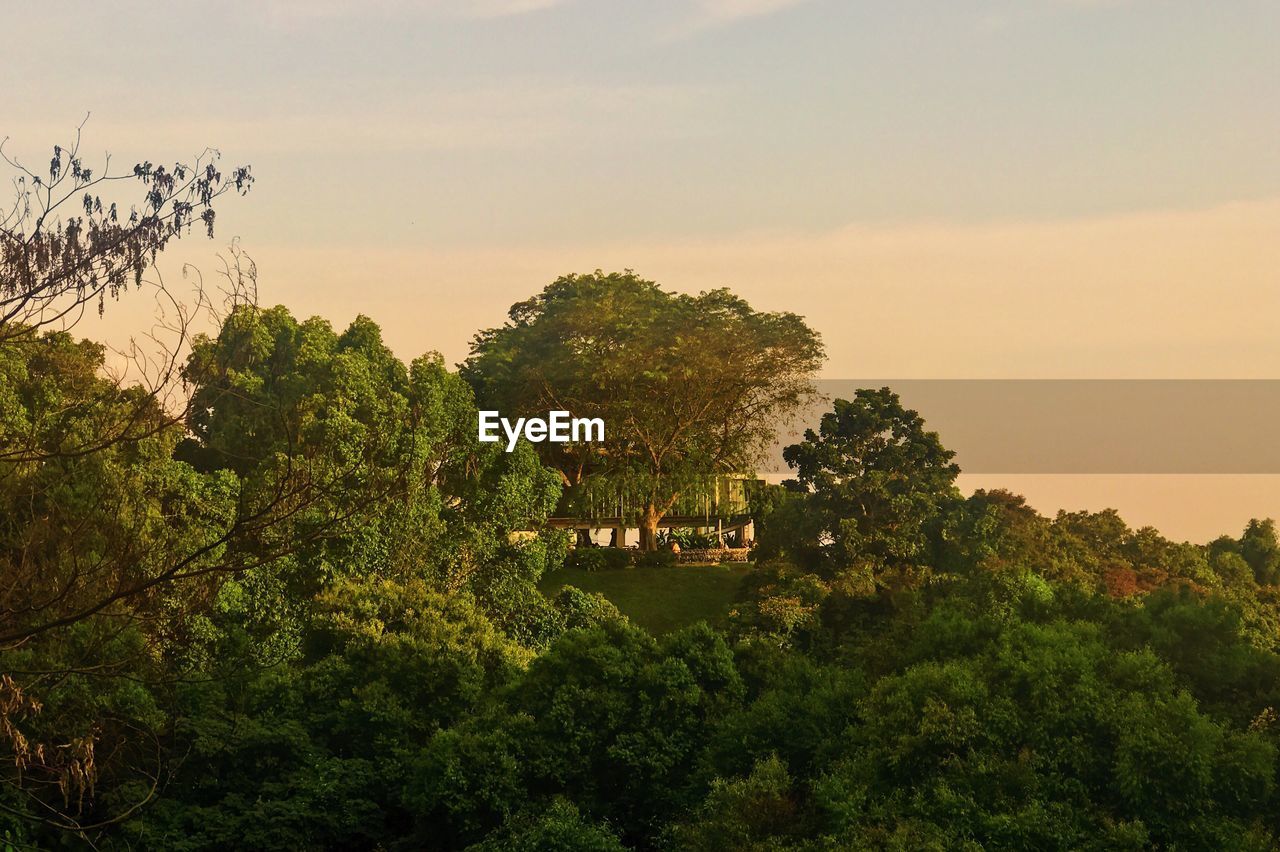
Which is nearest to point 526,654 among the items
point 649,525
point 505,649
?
point 505,649

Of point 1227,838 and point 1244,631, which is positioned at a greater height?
point 1244,631

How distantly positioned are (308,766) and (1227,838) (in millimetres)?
19172

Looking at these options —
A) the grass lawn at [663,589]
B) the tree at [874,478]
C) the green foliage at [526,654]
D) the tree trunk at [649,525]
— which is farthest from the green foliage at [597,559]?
the tree at [874,478]

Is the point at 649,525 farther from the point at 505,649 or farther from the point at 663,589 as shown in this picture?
the point at 505,649

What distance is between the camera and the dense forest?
20906mm

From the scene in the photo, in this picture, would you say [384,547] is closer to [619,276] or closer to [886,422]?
[886,422]

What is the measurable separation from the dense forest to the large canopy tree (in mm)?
8217

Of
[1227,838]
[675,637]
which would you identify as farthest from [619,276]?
[1227,838]

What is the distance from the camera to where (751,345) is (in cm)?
5781

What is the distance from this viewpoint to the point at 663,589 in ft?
181

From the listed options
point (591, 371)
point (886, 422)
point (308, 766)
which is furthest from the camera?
point (591, 371)

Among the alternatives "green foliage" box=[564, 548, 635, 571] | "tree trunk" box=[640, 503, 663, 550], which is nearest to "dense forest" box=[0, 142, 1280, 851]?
"green foliage" box=[564, 548, 635, 571]

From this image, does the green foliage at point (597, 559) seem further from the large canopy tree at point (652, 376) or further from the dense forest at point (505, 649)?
the dense forest at point (505, 649)

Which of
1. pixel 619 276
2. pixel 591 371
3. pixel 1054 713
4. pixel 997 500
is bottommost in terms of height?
pixel 1054 713
